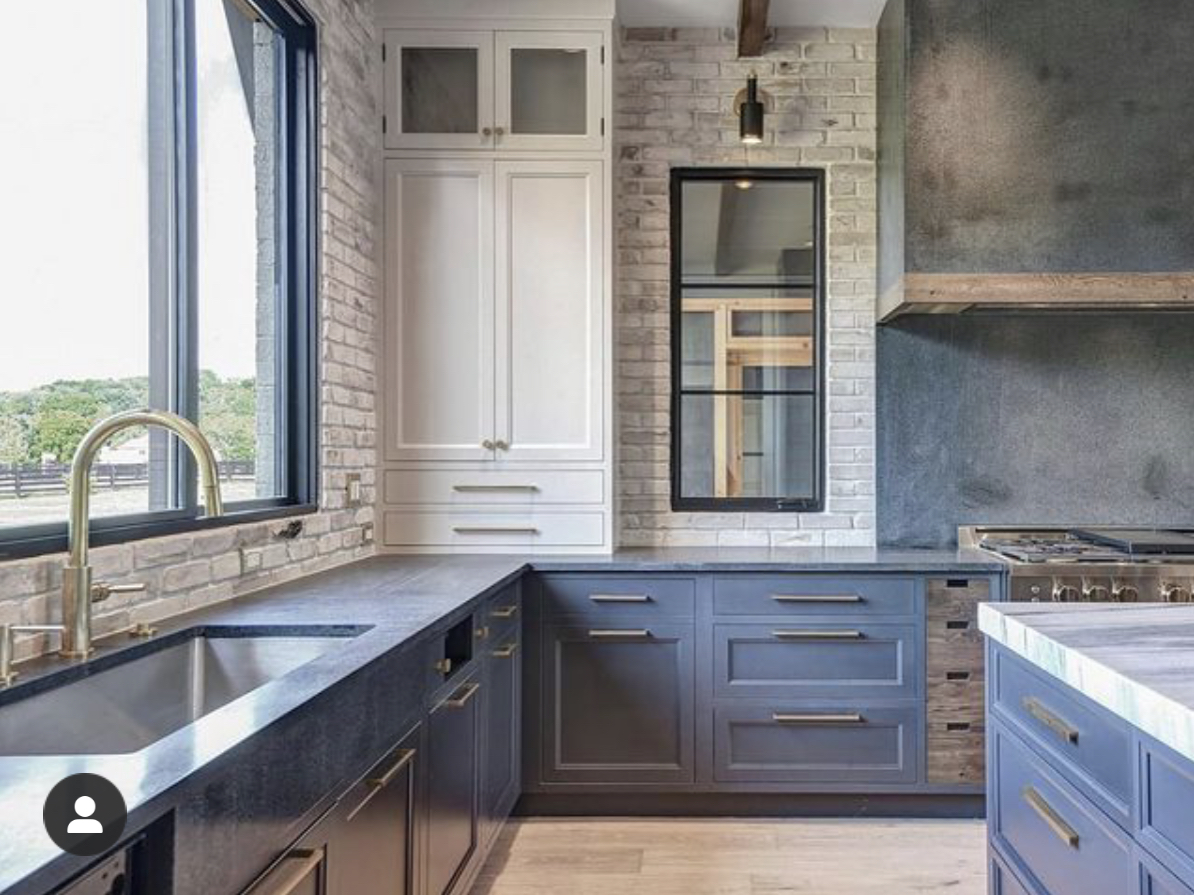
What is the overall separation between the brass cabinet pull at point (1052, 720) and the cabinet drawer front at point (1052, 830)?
0.08 m

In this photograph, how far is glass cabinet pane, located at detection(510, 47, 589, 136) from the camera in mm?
3311

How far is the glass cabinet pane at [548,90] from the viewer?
331cm

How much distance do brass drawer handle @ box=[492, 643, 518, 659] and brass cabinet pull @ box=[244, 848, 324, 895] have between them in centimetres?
125

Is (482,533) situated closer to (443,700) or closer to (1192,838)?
(443,700)

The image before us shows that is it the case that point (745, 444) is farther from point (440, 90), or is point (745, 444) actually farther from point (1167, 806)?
point (1167, 806)

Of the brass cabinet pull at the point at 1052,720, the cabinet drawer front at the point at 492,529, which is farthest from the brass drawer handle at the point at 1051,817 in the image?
the cabinet drawer front at the point at 492,529

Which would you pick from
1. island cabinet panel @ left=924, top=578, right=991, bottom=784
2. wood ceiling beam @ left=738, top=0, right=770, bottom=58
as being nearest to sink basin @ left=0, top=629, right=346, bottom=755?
island cabinet panel @ left=924, top=578, right=991, bottom=784

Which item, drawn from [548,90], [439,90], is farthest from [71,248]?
[548,90]

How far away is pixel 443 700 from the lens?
2062 mm

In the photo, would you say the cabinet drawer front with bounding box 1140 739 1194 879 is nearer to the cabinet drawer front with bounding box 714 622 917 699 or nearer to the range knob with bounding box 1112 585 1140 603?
the cabinet drawer front with bounding box 714 622 917 699

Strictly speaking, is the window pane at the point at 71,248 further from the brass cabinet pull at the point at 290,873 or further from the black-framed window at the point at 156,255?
the brass cabinet pull at the point at 290,873

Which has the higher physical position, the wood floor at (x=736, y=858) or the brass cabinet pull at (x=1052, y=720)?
the brass cabinet pull at (x=1052, y=720)

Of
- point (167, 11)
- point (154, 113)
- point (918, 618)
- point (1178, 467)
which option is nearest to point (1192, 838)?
point (918, 618)

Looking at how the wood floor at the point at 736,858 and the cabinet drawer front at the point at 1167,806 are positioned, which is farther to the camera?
Result: the wood floor at the point at 736,858
